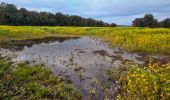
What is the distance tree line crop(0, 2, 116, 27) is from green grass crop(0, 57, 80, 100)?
73356 millimetres

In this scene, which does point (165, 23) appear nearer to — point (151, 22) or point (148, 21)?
Result: point (151, 22)

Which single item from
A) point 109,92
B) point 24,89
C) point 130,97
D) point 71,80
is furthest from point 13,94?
point 130,97

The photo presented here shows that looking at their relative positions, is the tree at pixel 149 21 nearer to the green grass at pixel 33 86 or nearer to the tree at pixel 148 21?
the tree at pixel 148 21

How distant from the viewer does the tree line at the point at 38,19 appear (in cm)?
8419

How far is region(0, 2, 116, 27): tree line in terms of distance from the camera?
84188mm

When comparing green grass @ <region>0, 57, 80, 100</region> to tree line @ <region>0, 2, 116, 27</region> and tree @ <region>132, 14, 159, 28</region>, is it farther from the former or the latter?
tree @ <region>132, 14, 159, 28</region>

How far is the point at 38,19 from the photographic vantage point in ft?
287

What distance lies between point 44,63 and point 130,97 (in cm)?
882

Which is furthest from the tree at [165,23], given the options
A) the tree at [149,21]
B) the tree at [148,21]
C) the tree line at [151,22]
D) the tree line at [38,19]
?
the tree line at [38,19]

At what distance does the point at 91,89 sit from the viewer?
36.7ft

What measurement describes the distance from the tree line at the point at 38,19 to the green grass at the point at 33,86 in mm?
73356

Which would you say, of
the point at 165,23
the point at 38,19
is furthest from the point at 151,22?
the point at 38,19

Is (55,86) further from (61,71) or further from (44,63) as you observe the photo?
(44,63)

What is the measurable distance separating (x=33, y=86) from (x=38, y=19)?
78272 mm
